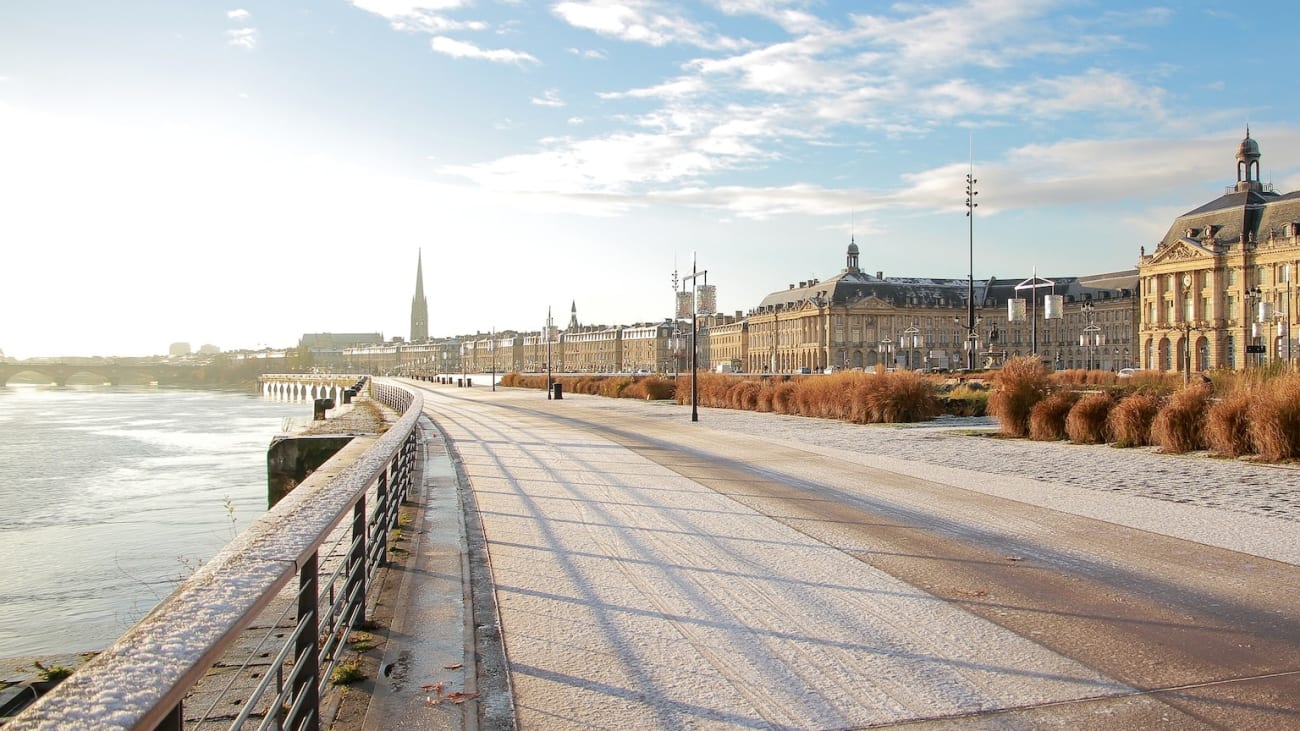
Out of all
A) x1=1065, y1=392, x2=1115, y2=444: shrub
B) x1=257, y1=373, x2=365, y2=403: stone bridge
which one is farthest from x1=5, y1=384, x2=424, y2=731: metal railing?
x1=257, y1=373, x2=365, y2=403: stone bridge

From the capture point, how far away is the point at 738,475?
14148 mm

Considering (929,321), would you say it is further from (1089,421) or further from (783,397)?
(1089,421)

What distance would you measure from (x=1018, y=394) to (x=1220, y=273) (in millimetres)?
78383

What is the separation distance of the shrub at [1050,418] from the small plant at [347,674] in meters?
18.2

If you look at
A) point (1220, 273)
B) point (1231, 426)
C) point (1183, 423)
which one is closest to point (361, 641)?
point (1231, 426)

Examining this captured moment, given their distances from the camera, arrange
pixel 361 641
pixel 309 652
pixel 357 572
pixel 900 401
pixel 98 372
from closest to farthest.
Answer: pixel 309 652 → pixel 361 641 → pixel 357 572 → pixel 900 401 → pixel 98 372

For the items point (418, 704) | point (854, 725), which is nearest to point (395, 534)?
point (418, 704)

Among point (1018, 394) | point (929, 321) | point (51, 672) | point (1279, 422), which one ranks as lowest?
point (51, 672)

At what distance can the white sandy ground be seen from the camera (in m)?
4.45

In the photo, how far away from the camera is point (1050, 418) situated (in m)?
20.0

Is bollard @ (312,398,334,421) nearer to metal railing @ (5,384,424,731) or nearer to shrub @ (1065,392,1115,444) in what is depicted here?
shrub @ (1065,392,1115,444)

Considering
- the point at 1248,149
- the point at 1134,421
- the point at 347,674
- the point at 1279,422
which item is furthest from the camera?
the point at 1248,149

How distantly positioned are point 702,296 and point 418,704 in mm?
28980

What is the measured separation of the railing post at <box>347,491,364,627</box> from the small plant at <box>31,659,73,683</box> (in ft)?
6.21
